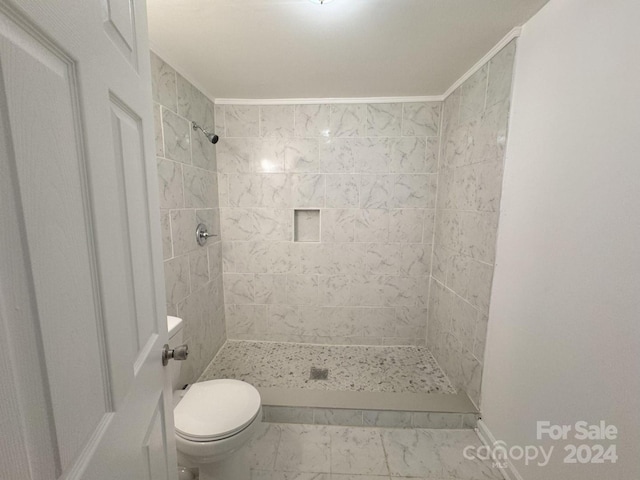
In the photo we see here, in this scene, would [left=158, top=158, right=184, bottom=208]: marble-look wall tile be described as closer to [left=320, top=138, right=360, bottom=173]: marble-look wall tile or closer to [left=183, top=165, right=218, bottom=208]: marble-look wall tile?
[left=183, top=165, right=218, bottom=208]: marble-look wall tile

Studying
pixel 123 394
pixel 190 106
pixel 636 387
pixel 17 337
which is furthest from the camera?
pixel 190 106

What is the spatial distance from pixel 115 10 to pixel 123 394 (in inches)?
29.2

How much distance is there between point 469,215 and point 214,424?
5.79ft

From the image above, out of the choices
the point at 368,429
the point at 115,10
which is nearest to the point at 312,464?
the point at 368,429

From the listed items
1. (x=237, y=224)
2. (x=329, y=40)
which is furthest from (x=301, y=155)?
(x=329, y=40)

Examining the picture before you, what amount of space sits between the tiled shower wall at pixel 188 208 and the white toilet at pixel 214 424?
1.69 ft

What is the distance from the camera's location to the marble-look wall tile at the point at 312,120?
2.13 m

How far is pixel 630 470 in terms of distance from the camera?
0.78m

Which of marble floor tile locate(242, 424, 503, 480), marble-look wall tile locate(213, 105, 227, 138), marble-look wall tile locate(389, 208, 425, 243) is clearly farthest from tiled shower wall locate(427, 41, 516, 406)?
marble-look wall tile locate(213, 105, 227, 138)

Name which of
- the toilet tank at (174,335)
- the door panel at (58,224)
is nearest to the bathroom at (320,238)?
the door panel at (58,224)

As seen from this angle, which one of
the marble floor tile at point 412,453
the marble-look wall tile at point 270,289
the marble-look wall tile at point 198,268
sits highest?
the marble-look wall tile at point 198,268

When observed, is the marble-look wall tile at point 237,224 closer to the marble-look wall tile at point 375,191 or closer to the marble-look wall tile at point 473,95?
the marble-look wall tile at point 375,191

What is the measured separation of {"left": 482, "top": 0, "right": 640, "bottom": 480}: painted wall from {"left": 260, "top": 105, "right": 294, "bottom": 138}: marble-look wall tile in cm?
151

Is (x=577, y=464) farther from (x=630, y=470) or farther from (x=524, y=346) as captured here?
(x=524, y=346)
